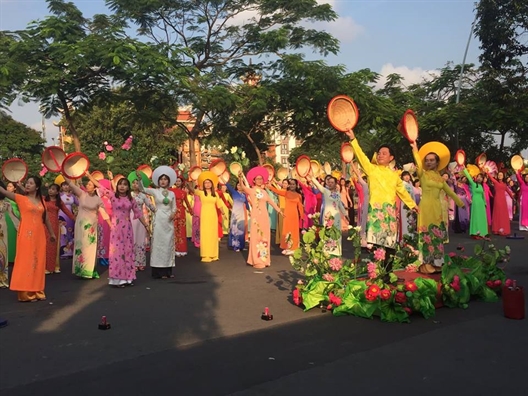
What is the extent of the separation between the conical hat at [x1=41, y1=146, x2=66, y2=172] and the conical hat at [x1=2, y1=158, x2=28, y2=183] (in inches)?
32.5

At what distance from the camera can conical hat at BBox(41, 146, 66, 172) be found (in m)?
7.95

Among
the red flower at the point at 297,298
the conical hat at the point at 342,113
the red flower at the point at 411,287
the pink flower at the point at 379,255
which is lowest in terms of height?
the red flower at the point at 297,298

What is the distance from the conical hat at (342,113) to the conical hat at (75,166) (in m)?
3.71

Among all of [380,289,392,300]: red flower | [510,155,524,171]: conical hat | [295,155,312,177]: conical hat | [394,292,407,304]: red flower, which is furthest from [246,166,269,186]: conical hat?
[510,155,524,171]: conical hat

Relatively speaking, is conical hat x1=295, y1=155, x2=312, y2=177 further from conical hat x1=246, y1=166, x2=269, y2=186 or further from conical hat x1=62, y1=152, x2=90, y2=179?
conical hat x1=62, y1=152, x2=90, y2=179

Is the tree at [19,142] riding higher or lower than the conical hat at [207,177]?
higher

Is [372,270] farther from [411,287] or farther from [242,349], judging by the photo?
[242,349]

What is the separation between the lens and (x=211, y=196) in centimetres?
1127

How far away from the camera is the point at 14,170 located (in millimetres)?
8586

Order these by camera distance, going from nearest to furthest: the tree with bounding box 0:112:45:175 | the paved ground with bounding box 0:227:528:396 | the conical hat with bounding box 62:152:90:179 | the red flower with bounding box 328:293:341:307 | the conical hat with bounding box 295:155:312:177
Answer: the paved ground with bounding box 0:227:528:396, the red flower with bounding box 328:293:341:307, the conical hat with bounding box 62:152:90:179, the conical hat with bounding box 295:155:312:177, the tree with bounding box 0:112:45:175

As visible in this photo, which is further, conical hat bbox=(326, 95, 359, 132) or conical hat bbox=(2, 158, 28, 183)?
conical hat bbox=(2, 158, 28, 183)

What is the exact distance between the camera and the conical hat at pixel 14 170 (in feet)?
27.8

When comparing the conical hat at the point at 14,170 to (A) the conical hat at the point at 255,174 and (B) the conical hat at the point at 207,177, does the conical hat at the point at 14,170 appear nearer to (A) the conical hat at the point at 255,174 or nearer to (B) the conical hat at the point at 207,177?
(B) the conical hat at the point at 207,177

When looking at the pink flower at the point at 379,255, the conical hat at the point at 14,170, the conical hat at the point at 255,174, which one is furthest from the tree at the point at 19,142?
the pink flower at the point at 379,255
